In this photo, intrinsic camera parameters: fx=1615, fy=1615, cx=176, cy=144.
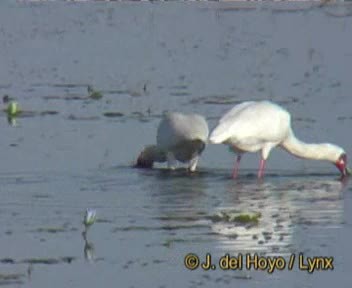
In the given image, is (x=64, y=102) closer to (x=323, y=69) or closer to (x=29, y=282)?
(x=323, y=69)

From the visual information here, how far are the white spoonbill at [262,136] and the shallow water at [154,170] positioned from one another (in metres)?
0.21

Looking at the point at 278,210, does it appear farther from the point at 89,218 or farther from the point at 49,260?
the point at 49,260

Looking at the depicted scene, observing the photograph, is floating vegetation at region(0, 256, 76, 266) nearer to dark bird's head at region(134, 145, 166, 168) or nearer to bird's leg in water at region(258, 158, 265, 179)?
bird's leg in water at region(258, 158, 265, 179)

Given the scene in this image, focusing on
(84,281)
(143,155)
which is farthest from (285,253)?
→ (143,155)

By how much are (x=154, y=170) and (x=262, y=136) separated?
1425 millimetres

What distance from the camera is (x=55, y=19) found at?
45.8 m

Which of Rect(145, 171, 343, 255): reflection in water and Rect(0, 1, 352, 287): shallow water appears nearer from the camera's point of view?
Rect(0, 1, 352, 287): shallow water

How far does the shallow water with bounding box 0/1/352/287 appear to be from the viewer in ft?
37.2

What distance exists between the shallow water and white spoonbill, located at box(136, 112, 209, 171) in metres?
0.18

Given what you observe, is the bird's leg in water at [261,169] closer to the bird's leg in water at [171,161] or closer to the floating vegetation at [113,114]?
the bird's leg in water at [171,161]

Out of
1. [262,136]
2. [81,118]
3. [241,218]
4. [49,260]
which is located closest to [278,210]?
[241,218]

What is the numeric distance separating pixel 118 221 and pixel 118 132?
20.8ft

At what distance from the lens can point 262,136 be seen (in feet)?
53.0

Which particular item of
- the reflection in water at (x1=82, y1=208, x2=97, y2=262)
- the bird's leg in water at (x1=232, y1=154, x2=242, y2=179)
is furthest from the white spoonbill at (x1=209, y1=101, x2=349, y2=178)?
the reflection in water at (x1=82, y1=208, x2=97, y2=262)
